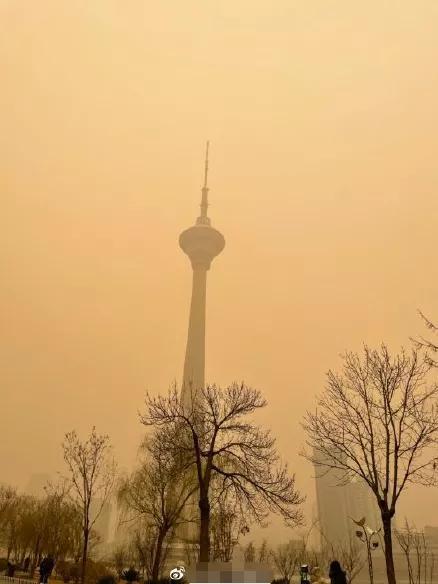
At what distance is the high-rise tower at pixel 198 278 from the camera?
13288 centimetres

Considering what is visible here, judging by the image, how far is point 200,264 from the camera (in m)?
141

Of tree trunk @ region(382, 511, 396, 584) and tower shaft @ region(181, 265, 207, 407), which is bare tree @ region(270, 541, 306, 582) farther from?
tower shaft @ region(181, 265, 207, 407)

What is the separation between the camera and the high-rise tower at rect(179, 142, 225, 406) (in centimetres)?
13288

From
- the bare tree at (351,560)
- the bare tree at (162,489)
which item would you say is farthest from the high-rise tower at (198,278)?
the bare tree at (162,489)

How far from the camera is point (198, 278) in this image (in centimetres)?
14000

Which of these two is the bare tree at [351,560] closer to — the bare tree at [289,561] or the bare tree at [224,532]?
the bare tree at [289,561]

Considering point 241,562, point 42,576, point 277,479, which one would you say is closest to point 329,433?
point 277,479

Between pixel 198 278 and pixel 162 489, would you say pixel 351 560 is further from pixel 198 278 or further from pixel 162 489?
pixel 198 278

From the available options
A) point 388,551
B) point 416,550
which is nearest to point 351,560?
point 388,551

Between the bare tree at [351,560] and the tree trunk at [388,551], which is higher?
the tree trunk at [388,551]

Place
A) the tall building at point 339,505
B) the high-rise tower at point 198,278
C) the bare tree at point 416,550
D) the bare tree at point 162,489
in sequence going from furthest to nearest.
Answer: the high-rise tower at point 198,278, the tall building at point 339,505, the bare tree at point 416,550, the bare tree at point 162,489

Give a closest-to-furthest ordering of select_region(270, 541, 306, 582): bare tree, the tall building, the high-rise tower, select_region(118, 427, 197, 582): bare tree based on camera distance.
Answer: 1. select_region(118, 427, 197, 582): bare tree
2. select_region(270, 541, 306, 582): bare tree
3. the tall building
4. the high-rise tower

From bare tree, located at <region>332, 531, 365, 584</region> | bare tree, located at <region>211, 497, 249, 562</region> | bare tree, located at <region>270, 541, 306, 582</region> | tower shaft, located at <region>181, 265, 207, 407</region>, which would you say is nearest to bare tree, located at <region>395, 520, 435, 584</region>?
bare tree, located at <region>332, 531, 365, 584</region>

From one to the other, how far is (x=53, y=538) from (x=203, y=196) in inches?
4972
